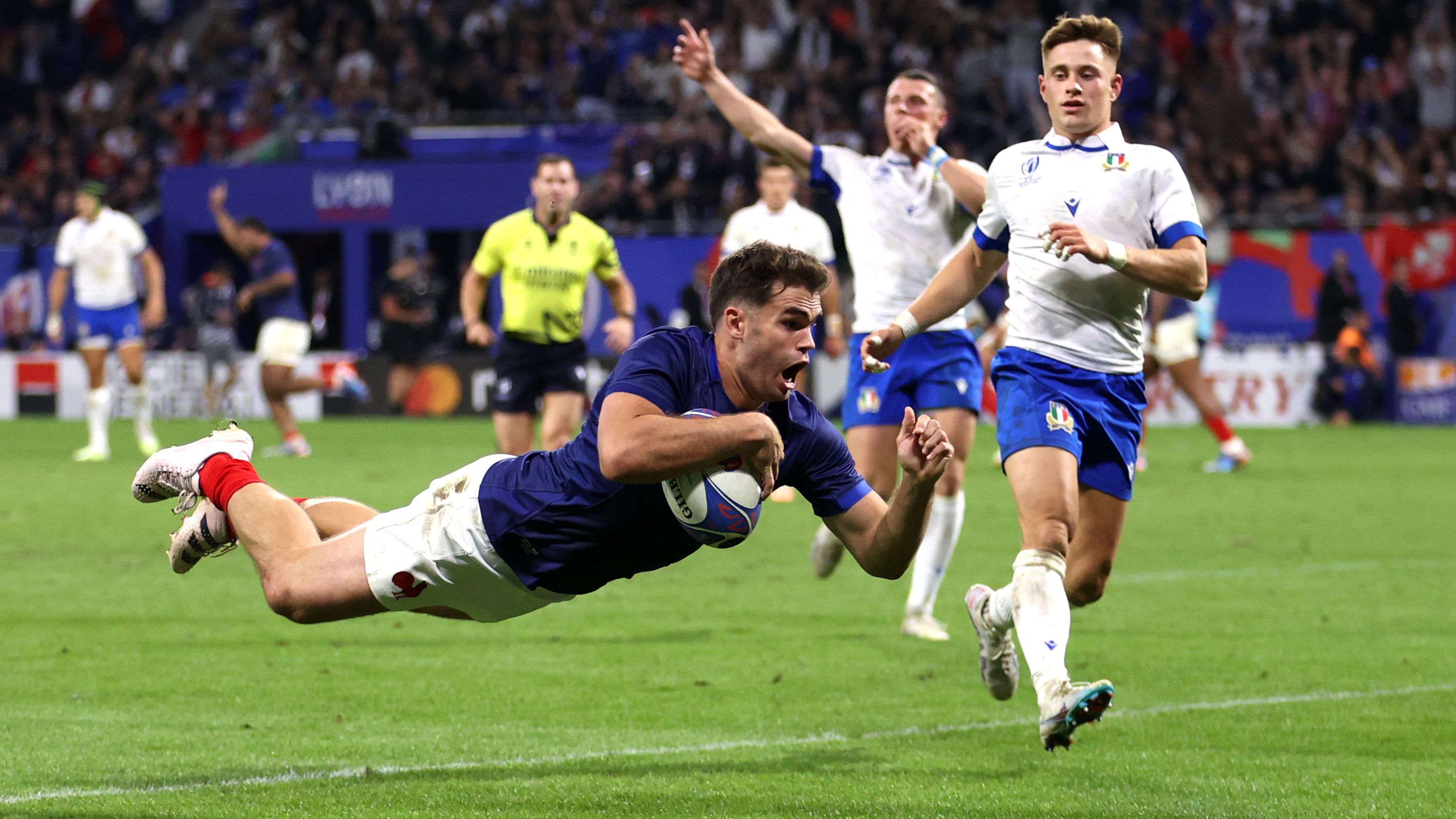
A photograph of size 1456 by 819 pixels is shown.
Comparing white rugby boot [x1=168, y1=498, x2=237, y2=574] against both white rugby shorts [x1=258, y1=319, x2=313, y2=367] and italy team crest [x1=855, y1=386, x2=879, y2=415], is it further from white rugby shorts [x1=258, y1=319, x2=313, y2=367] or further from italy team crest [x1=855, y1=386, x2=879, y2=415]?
white rugby shorts [x1=258, y1=319, x2=313, y2=367]

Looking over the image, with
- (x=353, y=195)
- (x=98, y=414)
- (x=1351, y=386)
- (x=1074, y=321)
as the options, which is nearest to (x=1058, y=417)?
(x=1074, y=321)

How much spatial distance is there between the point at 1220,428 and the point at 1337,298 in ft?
25.4

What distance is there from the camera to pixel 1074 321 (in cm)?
656

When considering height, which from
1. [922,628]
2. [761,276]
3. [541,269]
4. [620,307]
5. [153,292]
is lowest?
[922,628]

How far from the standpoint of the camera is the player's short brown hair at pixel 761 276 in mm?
4949

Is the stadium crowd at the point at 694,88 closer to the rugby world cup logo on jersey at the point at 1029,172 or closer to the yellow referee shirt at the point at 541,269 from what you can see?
the yellow referee shirt at the point at 541,269

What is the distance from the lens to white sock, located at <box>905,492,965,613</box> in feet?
29.7

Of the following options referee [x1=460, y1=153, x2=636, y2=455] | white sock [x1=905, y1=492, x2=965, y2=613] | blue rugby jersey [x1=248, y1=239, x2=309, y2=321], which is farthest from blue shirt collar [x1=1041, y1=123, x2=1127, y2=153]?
blue rugby jersey [x1=248, y1=239, x2=309, y2=321]

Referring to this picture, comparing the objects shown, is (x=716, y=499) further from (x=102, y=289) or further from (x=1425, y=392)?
(x=1425, y=392)

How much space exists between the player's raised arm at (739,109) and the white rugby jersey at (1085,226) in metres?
2.28

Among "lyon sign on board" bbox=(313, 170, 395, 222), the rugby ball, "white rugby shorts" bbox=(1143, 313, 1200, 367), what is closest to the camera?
the rugby ball

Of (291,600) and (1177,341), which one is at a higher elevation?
(291,600)

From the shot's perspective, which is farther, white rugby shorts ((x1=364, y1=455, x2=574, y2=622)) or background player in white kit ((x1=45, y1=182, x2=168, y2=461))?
background player in white kit ((x1=45, y1=182, x2=168, y2=461))

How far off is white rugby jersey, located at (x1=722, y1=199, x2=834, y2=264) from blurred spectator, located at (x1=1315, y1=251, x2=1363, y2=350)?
11739 millimetres
